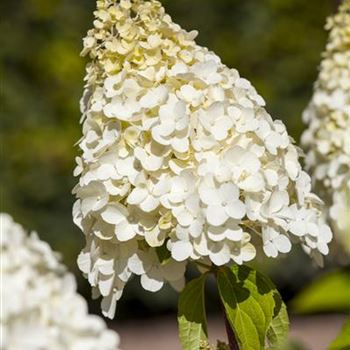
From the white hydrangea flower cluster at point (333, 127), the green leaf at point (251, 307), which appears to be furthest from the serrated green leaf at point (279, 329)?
the white hydrangea flower cluster at point (333, 127)

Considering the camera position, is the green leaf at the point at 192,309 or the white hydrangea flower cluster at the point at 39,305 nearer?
the white hydrangea flower cluster at the point at 39,305

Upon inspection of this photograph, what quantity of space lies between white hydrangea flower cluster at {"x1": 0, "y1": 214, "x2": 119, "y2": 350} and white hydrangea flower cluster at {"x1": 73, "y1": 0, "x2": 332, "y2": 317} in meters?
0.46

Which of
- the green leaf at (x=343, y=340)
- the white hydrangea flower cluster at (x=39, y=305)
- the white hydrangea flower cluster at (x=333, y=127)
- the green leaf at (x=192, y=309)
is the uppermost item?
the white hydrangea flower cluster at (x=333, y=127)

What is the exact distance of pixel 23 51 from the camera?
7.38 metres

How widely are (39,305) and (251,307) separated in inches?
27.4

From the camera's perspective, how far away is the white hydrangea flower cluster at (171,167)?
6.53ft

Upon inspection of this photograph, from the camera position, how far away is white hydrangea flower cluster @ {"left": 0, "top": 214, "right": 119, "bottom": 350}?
4.58 ft

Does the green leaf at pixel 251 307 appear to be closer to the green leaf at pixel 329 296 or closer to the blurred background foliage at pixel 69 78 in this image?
the green leaf at pixel 329 296

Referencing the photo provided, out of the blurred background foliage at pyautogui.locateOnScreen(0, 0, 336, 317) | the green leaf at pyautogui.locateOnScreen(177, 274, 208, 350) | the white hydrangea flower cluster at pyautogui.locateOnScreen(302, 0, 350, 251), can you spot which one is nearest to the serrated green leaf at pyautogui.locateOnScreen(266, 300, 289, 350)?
the green leaf at pyautogui.locateOnScreen(177, 274, 208, 350)

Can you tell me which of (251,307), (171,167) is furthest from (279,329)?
(171,167)

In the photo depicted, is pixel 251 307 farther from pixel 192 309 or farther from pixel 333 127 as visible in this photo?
pixel 333 127

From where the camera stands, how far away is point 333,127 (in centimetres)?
286

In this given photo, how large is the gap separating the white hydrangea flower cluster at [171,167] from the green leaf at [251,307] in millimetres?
59

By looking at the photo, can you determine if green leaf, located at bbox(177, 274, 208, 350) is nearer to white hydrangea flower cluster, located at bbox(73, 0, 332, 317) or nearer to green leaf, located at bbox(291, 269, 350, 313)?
white hydrangea flower cluster, located at bbox(73, 0, 332, 317)
